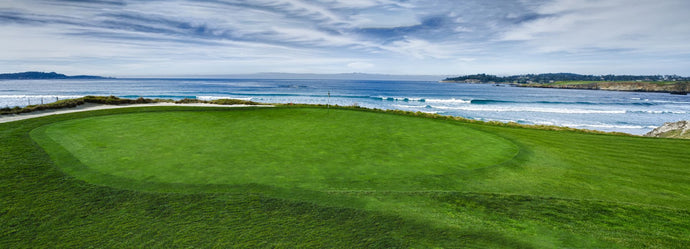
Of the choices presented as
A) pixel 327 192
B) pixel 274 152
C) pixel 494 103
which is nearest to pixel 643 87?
pixel 494 103

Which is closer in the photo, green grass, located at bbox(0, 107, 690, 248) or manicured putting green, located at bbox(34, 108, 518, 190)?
green grass, located at bbox(0, 107, 690, 248)

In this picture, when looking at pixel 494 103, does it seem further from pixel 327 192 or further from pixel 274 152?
pixel 327 192

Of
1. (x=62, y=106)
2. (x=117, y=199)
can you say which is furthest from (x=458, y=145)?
(x=62, y=106)

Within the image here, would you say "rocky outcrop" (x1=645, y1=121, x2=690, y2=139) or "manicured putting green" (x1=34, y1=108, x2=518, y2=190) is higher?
"manicured putting green" (x1=34, y1=108, x2=518, y2=190)

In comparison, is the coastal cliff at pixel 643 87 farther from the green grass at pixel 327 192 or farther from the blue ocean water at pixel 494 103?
the green grass at pixel 327 192

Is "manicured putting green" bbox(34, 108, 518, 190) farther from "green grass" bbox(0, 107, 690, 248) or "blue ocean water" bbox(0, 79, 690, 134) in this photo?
"blue ocean water" bbox(0, 79, 690, 134)

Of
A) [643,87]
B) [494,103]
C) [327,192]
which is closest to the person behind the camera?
[327,192]

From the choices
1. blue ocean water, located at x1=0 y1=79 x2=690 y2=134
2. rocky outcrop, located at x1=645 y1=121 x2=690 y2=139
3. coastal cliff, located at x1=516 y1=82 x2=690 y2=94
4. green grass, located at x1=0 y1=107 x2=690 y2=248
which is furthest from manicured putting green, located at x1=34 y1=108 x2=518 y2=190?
coastal cliff, located at x1=516 y1=82 x2=690 y2=94

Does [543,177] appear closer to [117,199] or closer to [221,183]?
[221,183]
